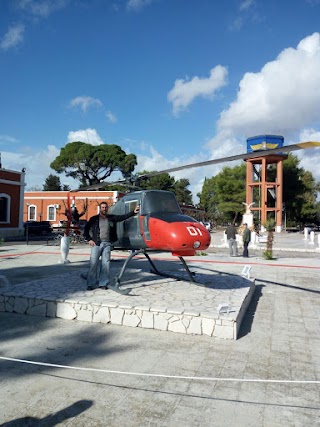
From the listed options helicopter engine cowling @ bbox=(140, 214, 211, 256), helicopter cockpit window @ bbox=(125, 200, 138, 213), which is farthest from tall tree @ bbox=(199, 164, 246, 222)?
helicopter engine cowling @ bbox=(140, 214, 211, 256)

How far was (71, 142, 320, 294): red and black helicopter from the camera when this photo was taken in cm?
640

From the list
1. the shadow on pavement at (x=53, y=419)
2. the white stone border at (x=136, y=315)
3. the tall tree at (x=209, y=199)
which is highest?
the tall tree at (x=209, y=199)

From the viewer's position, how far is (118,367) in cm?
418

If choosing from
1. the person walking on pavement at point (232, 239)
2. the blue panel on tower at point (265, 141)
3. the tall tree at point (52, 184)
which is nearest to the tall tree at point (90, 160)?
the tall tree at point (52, 184)

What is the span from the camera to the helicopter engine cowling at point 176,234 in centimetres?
636

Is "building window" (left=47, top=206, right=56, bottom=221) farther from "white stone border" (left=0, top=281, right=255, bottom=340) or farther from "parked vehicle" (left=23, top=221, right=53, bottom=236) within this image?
"white stone border" (left=0, top=281, right=255, bottom=340)

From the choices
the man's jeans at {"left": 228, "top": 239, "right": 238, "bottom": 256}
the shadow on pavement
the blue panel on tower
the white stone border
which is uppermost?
the blue panel on tower

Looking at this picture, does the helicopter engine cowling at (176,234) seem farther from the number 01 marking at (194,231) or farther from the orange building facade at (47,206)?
the orange building facade at (47,206)

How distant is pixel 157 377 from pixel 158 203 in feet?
12.9

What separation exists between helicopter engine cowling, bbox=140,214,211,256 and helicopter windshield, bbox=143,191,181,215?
23 cm

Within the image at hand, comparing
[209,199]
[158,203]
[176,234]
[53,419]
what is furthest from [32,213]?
[53,419]

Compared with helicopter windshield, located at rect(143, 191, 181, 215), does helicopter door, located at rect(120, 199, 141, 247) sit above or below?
below

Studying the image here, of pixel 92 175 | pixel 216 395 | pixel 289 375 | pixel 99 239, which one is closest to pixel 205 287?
pixel 99 239

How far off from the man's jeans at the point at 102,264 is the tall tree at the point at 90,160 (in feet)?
145
